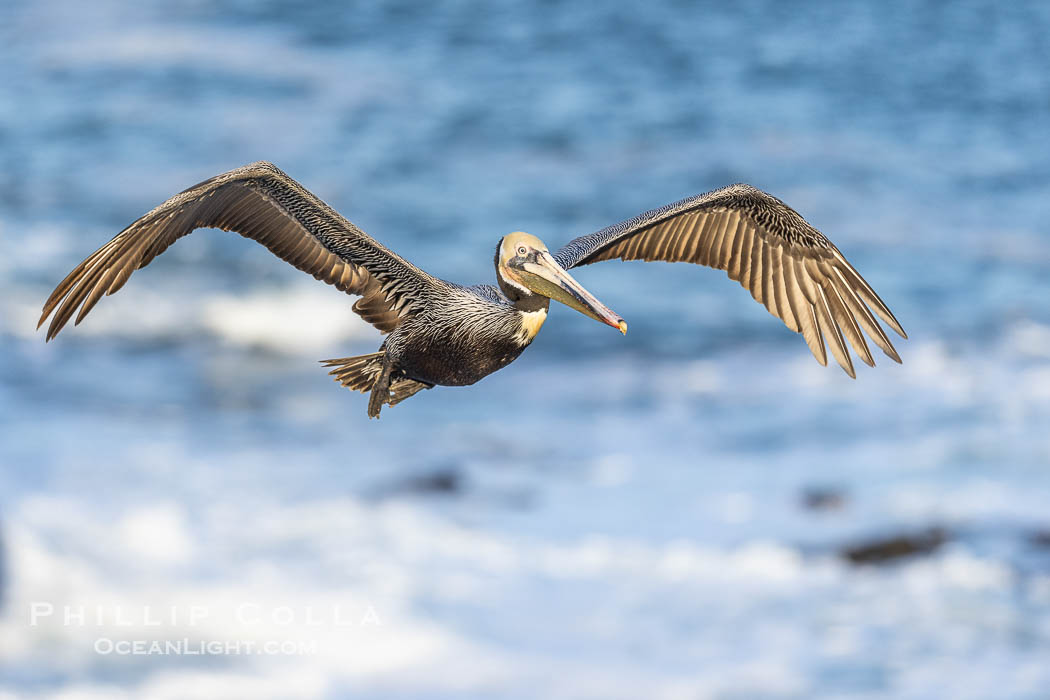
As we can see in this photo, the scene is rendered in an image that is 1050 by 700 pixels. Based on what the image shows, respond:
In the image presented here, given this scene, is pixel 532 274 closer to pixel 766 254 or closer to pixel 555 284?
pixel 555 284

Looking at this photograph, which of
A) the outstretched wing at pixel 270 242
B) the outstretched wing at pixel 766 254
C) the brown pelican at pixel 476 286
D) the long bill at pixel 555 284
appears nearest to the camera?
the long bill at pixel 555 284

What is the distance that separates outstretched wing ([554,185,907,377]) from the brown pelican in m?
0.01

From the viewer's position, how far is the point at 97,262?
1118 centimetres

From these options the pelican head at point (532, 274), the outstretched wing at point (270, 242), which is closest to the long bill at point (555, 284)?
the pelican head at point (532, 274)

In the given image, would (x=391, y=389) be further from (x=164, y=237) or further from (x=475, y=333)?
(x=164, y=237)

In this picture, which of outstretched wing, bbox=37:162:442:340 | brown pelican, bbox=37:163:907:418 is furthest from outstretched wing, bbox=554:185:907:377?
outstretched wing, bbox=37:162:442:340

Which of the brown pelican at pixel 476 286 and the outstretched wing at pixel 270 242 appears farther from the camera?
the outstretched wing at pixel 270 242

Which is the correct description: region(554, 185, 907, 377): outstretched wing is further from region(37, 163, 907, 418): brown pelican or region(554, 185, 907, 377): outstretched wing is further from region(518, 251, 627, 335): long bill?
region(518, 251, 627, 335): long bill

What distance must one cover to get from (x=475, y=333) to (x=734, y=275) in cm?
363

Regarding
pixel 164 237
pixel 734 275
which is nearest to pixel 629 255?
pixel 734 275

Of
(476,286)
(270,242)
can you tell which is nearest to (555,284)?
(476,286)

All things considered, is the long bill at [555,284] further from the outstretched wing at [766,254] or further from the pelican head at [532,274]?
the outstretched wing at [766,254]

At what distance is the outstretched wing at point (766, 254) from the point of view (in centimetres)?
1159

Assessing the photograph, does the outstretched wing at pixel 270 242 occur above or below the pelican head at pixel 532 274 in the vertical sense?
above
